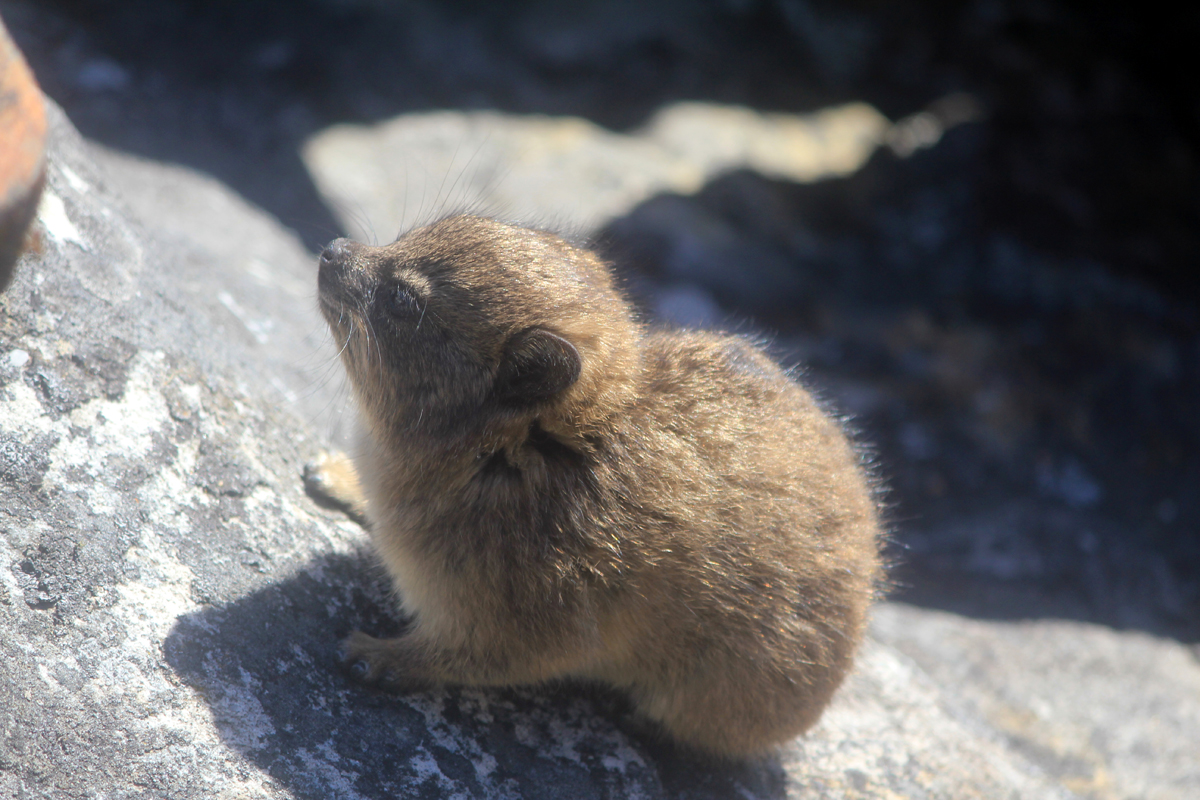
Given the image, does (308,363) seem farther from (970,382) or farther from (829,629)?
(970,382)

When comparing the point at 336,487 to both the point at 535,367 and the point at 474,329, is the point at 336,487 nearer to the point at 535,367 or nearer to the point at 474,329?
the point at 474,329

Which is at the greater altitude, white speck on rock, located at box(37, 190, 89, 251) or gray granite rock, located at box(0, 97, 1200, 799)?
white speck on rock, located at box(37, 190, 89, 251)

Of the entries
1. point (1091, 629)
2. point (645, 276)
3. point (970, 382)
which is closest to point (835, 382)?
point (970, 382)

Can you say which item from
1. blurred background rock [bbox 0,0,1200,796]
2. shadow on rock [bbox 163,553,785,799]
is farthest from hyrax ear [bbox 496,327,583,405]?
blurred background rock [bbox 0,0,1200,796]

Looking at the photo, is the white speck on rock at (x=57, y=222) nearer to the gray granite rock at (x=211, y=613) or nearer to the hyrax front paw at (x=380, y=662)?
the gray granite rock at (x=211, y=613)

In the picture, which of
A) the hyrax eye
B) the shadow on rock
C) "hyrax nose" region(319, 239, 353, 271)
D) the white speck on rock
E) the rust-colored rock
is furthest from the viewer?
"hyrax nose" region(319, 239, 353, 271)

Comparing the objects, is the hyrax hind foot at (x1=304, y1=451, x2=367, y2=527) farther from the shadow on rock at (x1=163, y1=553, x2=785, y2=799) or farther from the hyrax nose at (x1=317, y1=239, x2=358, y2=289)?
the hyrax nose at (x1=317, y1=239, x2=358, y2=289)

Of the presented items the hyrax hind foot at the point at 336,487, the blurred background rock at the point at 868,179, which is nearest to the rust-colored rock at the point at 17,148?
the hyrax hind foot at the point at 336,487

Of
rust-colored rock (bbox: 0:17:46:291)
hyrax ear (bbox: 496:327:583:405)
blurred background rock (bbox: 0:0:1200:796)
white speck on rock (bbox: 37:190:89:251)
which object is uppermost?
rust-colored rock (bbox: 0:17:46:291)
